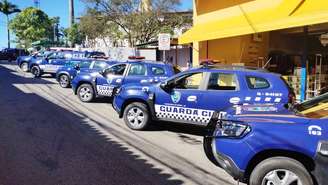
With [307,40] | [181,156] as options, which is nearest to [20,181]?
[181,156]

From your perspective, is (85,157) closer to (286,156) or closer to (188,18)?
(286,156)

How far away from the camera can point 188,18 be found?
35.4 m

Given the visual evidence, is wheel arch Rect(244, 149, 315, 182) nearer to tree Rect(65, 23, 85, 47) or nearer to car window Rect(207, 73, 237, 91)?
car window Rect(207, 73, 237, 91)

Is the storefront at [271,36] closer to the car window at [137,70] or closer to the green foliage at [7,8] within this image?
the car window at [137,70]

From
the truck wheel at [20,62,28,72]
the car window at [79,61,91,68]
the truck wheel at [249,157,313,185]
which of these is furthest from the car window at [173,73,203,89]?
the truck wheel at [20,62,28,72]

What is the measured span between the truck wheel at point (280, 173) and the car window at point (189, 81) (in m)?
4.33

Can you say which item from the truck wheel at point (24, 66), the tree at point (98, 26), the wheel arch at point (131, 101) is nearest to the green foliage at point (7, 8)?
the tree at point (98, 26)

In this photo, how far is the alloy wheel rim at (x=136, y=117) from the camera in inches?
400

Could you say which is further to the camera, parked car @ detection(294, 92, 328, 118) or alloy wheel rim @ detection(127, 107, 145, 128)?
alloy wheel rim @ detection(127, 107, 145, 128)

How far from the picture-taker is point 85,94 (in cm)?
1534

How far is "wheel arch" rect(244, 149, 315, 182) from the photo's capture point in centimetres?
493

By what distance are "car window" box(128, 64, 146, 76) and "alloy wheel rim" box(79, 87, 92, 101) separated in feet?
6.72

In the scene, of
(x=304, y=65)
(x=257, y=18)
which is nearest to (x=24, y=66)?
(x=257, y=18)

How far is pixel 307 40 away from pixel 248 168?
942cm
